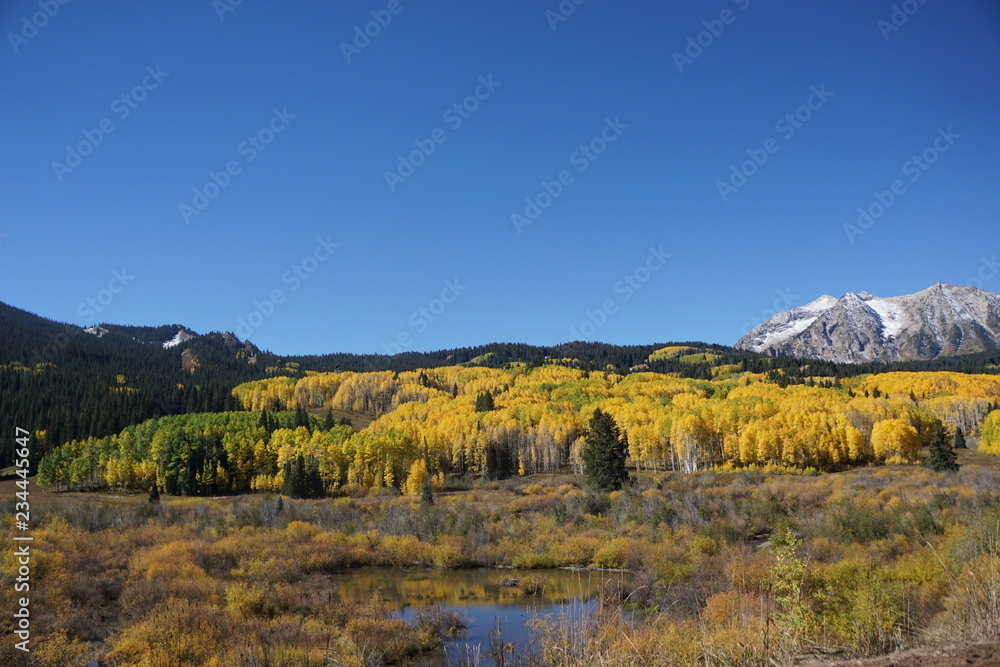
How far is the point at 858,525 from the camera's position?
103 feet

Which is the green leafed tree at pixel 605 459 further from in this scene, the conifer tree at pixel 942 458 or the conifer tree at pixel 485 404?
the conifer tree at pixel 485 404

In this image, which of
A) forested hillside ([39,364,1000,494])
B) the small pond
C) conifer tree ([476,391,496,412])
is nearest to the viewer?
the small pond

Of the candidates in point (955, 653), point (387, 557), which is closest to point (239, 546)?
point (387, 557)

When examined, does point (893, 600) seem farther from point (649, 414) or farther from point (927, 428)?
point (927, 428)

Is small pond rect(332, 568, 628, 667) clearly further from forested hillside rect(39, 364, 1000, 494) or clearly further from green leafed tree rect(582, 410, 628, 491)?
forested hillside rect(39, 364, 1000, 494)

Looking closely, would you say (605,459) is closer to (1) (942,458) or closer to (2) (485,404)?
(1) (942,458)

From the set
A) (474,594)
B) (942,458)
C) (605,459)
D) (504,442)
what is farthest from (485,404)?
(474,594)

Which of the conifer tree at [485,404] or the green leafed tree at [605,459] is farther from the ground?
the conifer tree at [485,404]

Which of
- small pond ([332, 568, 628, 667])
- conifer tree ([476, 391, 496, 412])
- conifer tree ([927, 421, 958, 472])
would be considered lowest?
small pond ([332, 568, 628, 667])

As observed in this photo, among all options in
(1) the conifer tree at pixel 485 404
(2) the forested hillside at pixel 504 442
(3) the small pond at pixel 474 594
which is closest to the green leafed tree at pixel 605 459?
(2) the forested hillside at pixel 504 442

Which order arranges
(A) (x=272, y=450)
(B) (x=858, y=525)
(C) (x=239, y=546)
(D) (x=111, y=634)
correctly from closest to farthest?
1. (D) (x=111, y=634)
2. (B) (x=858, y=525)
3. (C) (x=239, y=546)
4. (A) (x=272, y=450)

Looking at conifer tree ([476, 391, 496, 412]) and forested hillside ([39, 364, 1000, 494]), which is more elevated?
conifer tree ([476, 391, 496, 412])

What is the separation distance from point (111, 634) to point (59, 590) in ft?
21.4

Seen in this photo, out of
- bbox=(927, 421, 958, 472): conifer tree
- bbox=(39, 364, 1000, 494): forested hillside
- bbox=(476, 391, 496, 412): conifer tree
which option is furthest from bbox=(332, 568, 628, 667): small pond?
bbox=(476, 391, 496, 412): conifer tree
